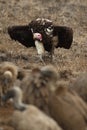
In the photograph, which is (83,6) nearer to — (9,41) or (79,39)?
(79,39)

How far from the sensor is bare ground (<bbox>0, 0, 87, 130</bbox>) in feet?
50.0

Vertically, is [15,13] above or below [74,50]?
below

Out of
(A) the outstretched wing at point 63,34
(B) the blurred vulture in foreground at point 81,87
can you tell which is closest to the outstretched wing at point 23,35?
(A) the outstretched wing at point 63,34

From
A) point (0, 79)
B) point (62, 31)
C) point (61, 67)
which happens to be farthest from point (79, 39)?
point (0, 79)

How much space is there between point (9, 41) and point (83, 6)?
6672mm

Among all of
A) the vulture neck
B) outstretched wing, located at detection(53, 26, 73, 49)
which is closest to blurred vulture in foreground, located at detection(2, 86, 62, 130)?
the vulture neck

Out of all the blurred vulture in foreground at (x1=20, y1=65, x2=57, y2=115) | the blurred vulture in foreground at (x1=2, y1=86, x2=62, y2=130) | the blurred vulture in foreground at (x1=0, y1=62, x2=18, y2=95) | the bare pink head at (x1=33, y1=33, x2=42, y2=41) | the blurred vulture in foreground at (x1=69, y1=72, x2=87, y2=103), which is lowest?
the bare pink head at (x1=33, y1=33, x2=42, y2=41)

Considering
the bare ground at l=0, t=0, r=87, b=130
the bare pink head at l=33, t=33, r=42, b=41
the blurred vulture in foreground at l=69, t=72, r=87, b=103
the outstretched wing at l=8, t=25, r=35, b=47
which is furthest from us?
the outstretched wing at l=8, t=25, r=35, b=47

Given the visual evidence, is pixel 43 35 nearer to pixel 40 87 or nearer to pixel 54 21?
pixel 54 21

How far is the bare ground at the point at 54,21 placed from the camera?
1524 cm

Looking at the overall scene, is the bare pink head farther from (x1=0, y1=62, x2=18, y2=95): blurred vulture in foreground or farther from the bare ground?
(x1=0, y1=62, x2=18, y2=95): blurred vulture in foreground

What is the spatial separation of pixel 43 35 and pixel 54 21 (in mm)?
6742

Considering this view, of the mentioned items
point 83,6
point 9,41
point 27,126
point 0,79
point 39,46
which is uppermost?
point 27,126

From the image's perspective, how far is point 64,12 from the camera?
911 inches
